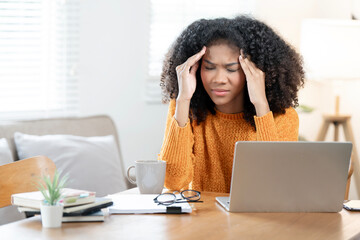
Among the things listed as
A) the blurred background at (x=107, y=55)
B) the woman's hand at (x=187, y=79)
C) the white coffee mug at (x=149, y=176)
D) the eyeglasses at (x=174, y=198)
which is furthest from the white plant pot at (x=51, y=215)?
the blurred background at (x=107, y=55)

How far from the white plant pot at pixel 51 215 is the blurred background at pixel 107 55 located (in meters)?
1.76

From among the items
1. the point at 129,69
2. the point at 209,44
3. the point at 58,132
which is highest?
the point at 209,44

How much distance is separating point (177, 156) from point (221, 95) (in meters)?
0.25

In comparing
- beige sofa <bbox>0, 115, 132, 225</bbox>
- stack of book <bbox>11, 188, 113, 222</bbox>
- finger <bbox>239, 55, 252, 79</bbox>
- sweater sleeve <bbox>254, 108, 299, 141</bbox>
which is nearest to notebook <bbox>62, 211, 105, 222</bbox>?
stack of book <bbox>11, 188, 113, 222</bbox>

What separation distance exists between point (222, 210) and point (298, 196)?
201 mm

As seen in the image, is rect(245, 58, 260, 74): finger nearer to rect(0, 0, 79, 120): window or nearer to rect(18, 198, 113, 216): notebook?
rect(18, 198, 113, 216): notebook

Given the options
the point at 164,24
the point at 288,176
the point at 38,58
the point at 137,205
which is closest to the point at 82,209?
the point at 137,205

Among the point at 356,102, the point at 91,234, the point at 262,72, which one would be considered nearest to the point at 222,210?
the point at 91,234

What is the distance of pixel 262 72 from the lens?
75.3 inches

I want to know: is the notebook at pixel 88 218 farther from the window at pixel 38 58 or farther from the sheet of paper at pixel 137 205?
the window at pixel 38 58

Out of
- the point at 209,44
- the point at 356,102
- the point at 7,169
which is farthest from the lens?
the point at 356,102

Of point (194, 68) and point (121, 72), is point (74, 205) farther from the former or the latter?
point (121, 72)

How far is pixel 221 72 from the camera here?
1.86 metres

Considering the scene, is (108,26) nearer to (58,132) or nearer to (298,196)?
(58,132)
